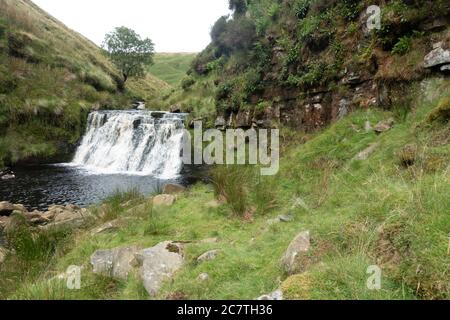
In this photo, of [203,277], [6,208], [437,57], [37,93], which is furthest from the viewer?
[37,93]

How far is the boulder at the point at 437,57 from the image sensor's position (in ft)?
21.1

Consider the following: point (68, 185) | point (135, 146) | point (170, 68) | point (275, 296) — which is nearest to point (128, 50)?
point (135, 146)

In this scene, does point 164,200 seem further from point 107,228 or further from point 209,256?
point 209,256

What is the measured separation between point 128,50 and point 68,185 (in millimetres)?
26629

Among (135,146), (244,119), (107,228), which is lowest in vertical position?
(107,228)

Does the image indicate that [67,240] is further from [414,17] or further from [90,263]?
[414,17]

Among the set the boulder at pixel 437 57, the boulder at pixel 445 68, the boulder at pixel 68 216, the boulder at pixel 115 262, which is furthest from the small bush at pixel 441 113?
the boulder at pixel 68 216

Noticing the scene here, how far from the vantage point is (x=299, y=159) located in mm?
8078

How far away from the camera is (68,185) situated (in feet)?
42.1

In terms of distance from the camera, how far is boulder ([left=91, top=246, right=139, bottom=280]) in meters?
4.27

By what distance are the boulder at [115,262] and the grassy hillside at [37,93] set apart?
14.1m

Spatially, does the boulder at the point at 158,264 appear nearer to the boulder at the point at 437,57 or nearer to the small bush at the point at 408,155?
the small bush at the point at 408,155

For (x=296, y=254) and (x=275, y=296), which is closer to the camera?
(x=275, y=296)
